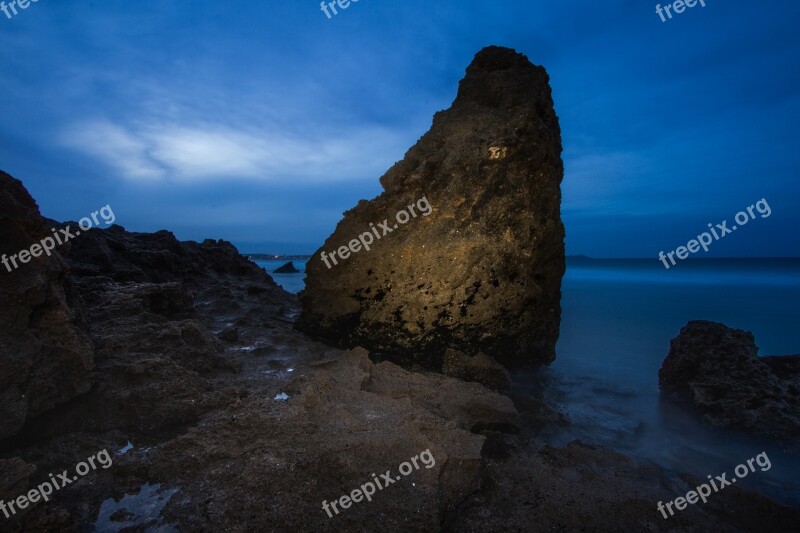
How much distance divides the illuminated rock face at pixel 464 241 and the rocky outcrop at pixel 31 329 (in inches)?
144

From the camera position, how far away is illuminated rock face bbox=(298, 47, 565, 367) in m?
5.96

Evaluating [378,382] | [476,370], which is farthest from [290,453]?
[476,370]

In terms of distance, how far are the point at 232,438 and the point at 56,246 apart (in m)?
2.87

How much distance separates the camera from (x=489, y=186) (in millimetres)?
6016

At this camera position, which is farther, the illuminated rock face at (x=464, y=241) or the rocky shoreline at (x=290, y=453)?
the illuminated rock face at (x=464, y=241)

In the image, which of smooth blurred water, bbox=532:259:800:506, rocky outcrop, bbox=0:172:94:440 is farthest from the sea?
rocky outcrop, bbox=0:172:94:440

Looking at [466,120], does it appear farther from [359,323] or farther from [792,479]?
[792,479]

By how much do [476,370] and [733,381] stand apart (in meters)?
4.03

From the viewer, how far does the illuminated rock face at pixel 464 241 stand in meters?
5.96

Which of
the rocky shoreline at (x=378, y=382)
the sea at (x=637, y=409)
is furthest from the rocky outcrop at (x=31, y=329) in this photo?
the sea at (x=637, y=409)

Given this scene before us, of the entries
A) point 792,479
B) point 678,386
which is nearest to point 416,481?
point 792,479

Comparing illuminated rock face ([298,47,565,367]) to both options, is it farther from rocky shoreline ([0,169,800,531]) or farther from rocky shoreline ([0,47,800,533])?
rocky shoreline ([0,169,800,531])

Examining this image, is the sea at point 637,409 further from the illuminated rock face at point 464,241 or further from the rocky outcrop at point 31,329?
the rocky outcrop at point 31,329

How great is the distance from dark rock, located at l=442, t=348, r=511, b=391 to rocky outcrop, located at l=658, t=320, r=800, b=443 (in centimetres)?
319
